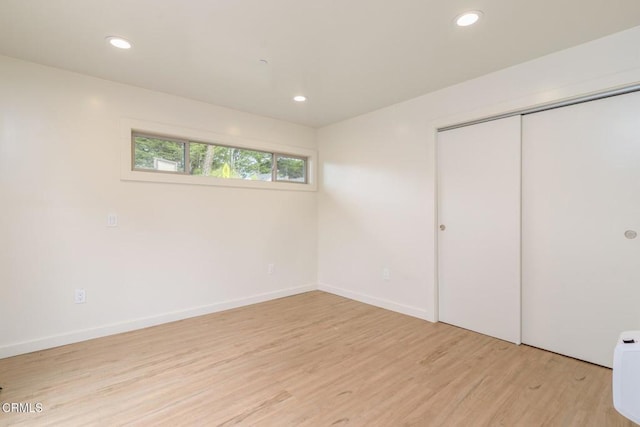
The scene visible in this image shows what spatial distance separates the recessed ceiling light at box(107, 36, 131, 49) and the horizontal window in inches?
41.0

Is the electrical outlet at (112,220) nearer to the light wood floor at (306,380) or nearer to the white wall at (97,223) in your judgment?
the white wall at (97,223)

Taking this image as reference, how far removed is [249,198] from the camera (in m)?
3.95

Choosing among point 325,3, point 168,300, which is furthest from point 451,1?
point 168,300

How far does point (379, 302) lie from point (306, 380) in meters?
1.86

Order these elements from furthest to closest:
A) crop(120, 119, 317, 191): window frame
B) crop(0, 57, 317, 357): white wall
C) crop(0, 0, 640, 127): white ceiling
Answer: crop(120, 119, 317, 191): window frame < crop(0, 57, 317, 357): white wall < crop(0, 0, 640, 127): white ceiling

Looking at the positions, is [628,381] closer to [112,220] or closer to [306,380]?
[306,380]

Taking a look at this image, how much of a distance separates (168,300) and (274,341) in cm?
137

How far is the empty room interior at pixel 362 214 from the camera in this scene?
1933 millimetres

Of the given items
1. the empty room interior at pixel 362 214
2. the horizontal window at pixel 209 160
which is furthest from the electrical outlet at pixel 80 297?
Answer: the horizontal window at pixel 209 160

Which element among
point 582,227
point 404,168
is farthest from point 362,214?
point 582,227

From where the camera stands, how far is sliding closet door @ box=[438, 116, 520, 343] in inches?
107

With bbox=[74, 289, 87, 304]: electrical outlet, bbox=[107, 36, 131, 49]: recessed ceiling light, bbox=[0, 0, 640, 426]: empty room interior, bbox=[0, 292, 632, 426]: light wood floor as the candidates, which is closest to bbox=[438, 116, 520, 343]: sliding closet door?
bbox=[0, 0, 640, 426]: empty room interior

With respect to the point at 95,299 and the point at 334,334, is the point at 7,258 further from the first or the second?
the point at 334,334

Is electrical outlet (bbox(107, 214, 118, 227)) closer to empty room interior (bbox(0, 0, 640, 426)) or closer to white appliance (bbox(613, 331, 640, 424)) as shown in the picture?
empty room interior (bbox(0, 0, 640, 426))
